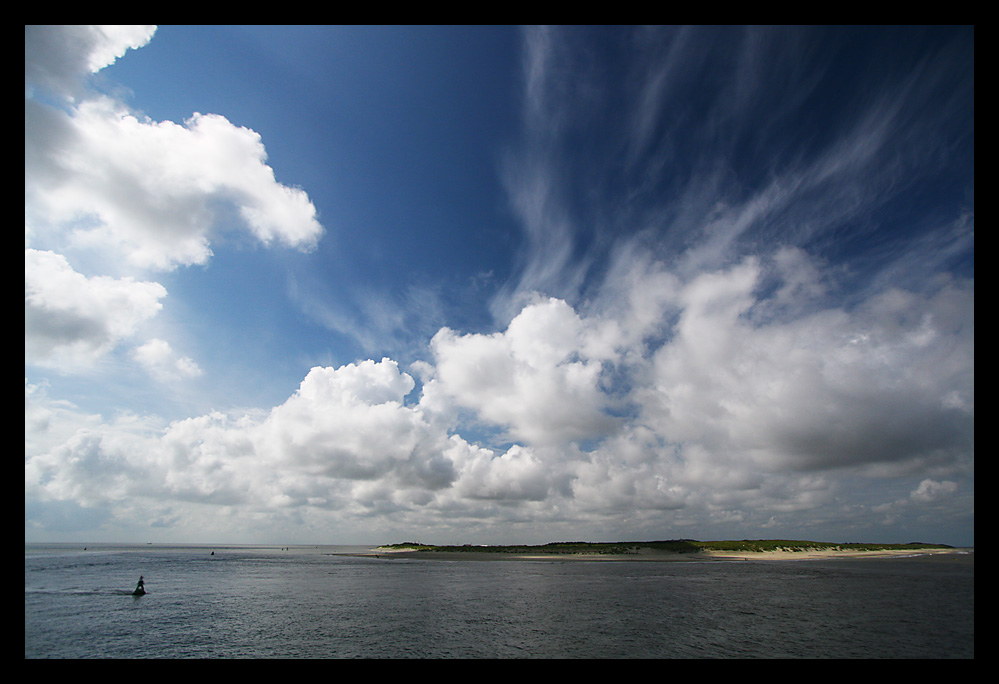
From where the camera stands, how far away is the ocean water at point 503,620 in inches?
1137

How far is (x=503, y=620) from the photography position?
3753cm

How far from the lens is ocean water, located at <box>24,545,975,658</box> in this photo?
2888cm

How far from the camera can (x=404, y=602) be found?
157 feet
